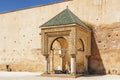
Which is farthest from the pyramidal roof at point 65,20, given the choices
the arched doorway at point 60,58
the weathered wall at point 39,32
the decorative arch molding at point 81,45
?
the arched doorway at point 60,58

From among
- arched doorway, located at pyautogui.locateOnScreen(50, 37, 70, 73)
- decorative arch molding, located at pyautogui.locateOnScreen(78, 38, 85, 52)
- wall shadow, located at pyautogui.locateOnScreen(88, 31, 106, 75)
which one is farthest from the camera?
arched doorway, located at pyautogui.locateOnScreen(50, 37, 70, 73)

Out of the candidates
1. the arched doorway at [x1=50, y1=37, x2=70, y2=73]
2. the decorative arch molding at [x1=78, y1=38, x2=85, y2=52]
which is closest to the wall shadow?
the decorative arch molding at [x1=78, y1=38, x2=85, y2=52]

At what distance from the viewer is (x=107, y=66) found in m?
17.2

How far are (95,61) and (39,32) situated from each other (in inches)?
232

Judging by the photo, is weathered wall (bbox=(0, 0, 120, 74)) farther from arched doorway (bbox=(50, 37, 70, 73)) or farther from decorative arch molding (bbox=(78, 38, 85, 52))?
arched doorway (bbox=(50, 37, 70, 73))

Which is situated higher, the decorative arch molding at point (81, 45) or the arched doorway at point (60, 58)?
the decorative arch molding at point (81, 45)

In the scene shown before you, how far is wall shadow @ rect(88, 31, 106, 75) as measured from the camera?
17500mm

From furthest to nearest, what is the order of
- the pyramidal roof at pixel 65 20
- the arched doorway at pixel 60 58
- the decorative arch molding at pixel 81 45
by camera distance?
1. the arched doorway at pixel 60 58
2. the decorative arch molding at pixel 81 45
3. the pyramidal roof at pixel 65 20

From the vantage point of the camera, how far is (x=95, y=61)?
17781 millimetres

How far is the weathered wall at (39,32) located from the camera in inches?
678

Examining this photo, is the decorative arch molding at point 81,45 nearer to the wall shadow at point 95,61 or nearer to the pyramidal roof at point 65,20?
the wall shadow at point 95,61

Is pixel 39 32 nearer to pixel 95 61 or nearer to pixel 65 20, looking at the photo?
pixel 65 20

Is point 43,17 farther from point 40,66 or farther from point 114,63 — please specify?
point 114,63

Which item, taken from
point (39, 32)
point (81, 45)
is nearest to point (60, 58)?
point (81, 45)
